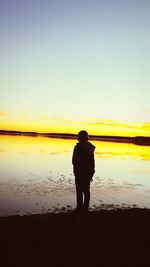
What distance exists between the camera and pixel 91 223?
1055 cm

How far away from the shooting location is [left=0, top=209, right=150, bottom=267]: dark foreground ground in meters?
7.22

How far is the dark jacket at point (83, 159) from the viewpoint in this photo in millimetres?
10492

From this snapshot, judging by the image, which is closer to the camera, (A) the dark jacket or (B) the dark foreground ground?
(B) the dark foreground ground

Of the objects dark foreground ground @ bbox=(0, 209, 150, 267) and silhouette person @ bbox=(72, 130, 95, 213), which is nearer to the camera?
dark foreground ground @ bbox=(0, 209, 150, 267)

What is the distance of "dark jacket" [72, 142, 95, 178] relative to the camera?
34.4 ft

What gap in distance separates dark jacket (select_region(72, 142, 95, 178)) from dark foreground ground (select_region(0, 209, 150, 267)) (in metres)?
1.55

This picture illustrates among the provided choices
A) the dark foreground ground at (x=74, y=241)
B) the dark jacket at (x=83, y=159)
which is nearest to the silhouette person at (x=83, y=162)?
the dark jacket at (x=83, y=159)

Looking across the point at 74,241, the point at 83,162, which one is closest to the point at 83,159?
the point at 83,162

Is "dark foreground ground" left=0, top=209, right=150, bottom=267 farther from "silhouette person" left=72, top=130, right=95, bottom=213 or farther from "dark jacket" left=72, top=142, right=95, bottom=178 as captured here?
"dark jacket" left=72, top=142, right=95, bottom=178

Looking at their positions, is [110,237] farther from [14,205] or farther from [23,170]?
[23,170]

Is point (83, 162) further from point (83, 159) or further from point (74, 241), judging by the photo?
point (74, 241)

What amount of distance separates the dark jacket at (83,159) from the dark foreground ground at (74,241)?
1.55 m

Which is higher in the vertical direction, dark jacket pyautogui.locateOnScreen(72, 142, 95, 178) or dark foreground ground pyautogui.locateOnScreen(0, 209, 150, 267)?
dark jacket pyautogui.locateOnScreen(72, 142, 95, 178)

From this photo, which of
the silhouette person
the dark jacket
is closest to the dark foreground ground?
the silhouette person
